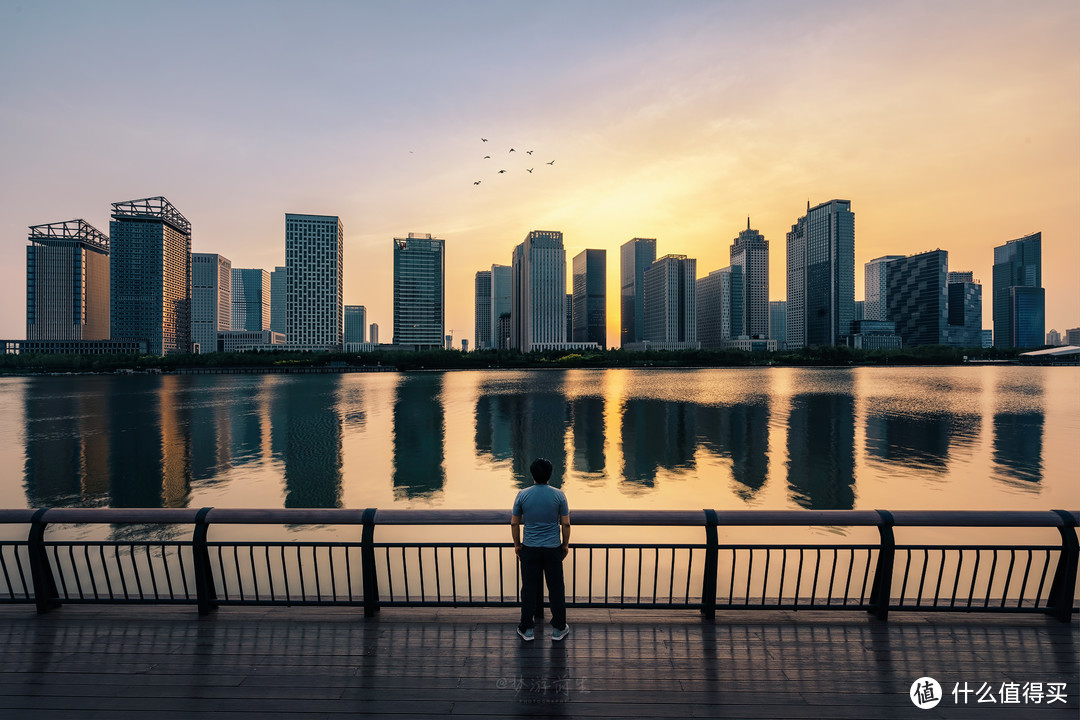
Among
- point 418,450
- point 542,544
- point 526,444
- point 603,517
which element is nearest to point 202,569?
point 542,544

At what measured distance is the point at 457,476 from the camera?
92.4 feet

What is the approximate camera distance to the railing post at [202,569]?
6.98 metres

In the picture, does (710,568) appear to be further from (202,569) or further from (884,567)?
(202,569)

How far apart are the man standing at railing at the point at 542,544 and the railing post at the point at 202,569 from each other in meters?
4.32

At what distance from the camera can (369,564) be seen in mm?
6941

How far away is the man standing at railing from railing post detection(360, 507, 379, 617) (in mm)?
1966

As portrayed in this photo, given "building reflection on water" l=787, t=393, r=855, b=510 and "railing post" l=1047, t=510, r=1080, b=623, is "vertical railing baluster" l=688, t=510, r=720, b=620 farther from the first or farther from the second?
"building reflection on water" l=787, t=393, r=855, b=510

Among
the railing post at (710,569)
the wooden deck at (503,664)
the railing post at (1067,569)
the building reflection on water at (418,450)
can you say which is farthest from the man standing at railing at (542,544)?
the building reflection on water at (418,450)

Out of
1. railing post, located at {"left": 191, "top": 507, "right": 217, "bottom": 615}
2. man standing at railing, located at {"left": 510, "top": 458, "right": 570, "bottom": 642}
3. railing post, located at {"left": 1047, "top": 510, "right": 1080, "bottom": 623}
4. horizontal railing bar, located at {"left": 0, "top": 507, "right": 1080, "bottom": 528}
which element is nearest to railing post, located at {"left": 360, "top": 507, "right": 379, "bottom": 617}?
horizontal railing bar, located at {"left": 0, "top": 507, "right": 1080, "bottom": 528}

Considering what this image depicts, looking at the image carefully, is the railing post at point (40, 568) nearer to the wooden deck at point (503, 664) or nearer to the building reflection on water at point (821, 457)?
the wooden deck at point (503, 664)

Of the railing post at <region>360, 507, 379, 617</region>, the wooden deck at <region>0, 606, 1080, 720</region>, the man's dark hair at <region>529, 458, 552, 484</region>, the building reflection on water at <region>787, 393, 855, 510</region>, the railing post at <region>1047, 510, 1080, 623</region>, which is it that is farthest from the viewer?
the building reflection on water at <region>787, 393, 855, 510</region>

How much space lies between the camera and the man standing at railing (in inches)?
254

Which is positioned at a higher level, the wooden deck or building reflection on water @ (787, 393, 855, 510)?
the wooden deck

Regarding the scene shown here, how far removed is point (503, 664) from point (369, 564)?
2235 millimetres
